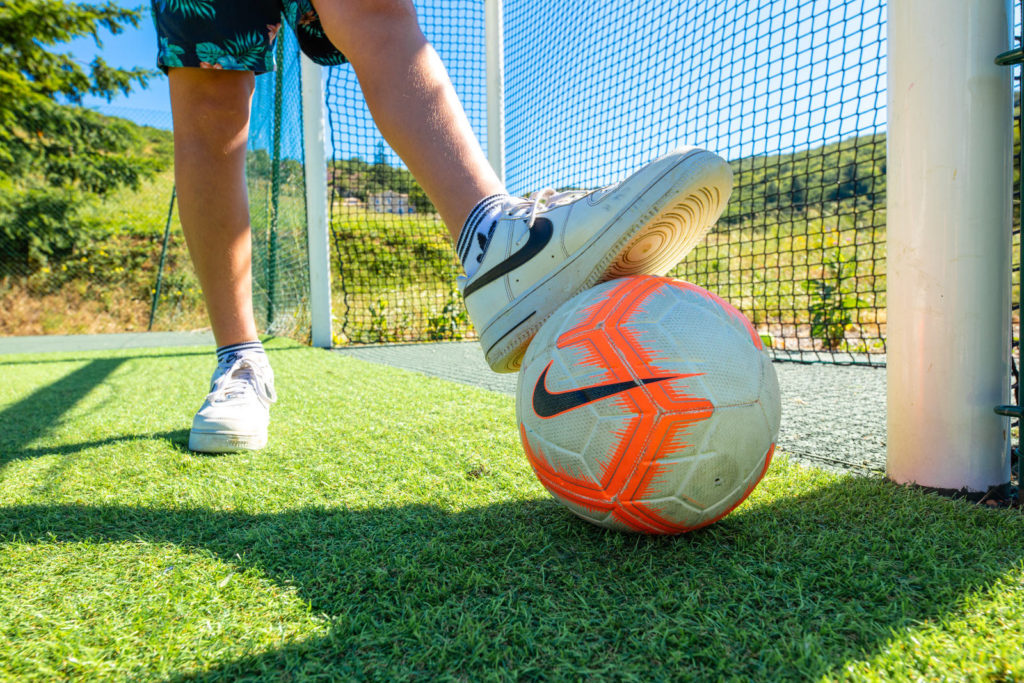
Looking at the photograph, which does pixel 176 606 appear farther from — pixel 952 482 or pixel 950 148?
pixel 950 148

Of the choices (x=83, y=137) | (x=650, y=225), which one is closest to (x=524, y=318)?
(x=650, y=225)

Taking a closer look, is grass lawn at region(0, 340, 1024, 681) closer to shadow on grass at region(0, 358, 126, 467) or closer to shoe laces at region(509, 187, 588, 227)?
shadow on grass at region(0, 358, 126, 467)

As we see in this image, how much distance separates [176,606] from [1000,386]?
1326 mm

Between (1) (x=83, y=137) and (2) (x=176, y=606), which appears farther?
(1) (x=83, y=137)

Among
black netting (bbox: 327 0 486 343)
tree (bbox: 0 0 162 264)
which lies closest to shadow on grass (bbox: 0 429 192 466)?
black netting (bbox: 327 0 486 343)

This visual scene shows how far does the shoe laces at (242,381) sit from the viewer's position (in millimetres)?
1634

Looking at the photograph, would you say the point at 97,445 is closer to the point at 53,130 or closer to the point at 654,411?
the point at 654,411

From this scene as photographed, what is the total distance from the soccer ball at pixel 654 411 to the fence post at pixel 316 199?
3.94 metres

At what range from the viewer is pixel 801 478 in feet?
4.05

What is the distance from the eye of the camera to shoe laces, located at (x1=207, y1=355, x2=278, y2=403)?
1634 mm

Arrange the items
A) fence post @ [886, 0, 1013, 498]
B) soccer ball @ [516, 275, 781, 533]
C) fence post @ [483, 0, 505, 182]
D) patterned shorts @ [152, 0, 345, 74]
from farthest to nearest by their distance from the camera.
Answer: fence post @ [483, 0, 505, 182] → patterned shorts @ [152, 0, 345, 74] → fence post @ [886, 0, 1013, 498] → soccer ball @ [516, 275, 781, 533]

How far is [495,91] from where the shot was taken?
469 centimetres

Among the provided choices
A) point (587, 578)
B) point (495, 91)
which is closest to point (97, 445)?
point (587, 578)

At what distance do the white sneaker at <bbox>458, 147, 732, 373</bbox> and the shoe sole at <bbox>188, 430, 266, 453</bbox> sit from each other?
2.44ft
